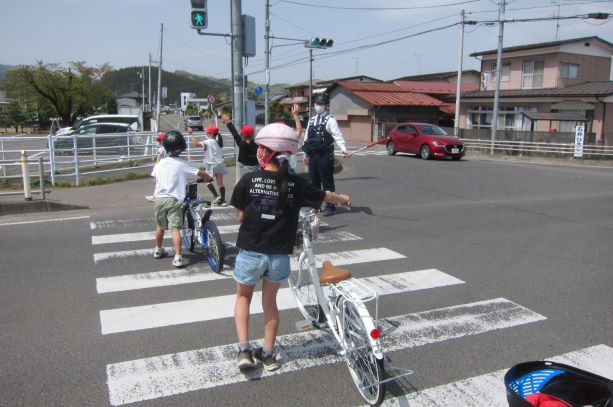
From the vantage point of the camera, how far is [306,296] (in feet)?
14.2

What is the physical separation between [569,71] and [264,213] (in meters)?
33.3

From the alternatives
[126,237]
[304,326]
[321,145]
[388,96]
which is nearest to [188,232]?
[126,237]

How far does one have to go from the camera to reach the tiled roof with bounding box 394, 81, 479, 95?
5006 cm

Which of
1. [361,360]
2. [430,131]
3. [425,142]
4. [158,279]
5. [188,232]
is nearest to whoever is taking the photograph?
[361,360]

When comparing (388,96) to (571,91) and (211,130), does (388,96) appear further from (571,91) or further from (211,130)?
(211,130)

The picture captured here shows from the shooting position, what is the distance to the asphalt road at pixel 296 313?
3.47 meters

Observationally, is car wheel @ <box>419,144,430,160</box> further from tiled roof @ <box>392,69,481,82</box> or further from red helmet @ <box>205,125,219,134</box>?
tiled roof @ <box>392,69,481,82</box>

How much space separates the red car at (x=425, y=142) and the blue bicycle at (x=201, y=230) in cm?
1523

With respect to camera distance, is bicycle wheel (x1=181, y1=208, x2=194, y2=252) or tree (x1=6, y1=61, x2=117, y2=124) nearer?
bicycle wheel (x1=181, y1=208, x2=194, y2=252)

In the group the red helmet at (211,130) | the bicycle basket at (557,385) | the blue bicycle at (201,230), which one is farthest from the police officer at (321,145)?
the bicycle basket at (557,385)

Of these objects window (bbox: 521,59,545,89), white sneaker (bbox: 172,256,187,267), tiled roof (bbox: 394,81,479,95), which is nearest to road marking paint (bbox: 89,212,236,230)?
white sneaker (bbox: 172,256,187,267)

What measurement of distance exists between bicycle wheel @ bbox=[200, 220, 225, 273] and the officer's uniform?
305 centimetres

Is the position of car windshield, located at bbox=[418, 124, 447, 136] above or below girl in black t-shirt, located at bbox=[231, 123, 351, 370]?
above

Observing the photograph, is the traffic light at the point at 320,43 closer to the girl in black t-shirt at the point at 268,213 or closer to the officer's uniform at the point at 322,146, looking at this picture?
the officer's uniform at the point at 322,146
